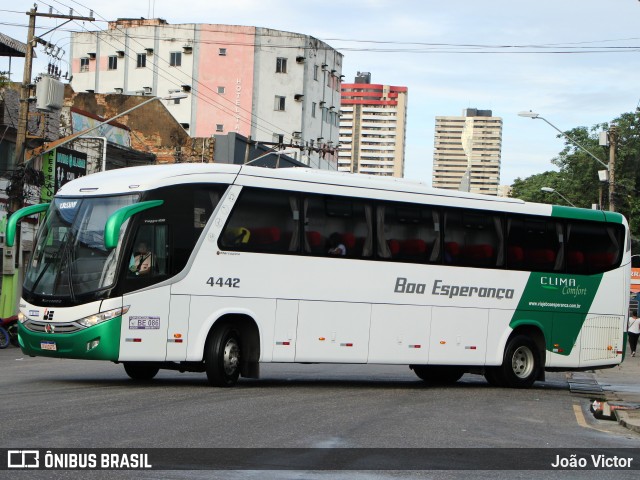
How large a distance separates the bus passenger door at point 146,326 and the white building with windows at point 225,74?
72.3 m

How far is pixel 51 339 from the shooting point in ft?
55.9

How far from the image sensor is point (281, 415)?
14148mm

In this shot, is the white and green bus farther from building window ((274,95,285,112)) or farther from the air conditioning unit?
building window ((274,95,285,112))

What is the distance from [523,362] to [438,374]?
192 centimetres

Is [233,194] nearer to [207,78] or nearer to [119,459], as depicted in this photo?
[119,459]

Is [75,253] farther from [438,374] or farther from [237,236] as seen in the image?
[438,374]

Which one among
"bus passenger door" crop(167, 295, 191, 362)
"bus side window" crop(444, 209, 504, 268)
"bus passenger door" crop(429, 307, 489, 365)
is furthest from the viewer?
"bus side window" crop(444, 209, 504, 268)

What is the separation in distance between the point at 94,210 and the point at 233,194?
2219 millimetres

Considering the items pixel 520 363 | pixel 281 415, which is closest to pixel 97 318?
pixel 281 415

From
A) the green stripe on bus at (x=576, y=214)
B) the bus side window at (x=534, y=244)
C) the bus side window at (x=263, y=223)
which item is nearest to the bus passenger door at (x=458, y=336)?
the bus side window at (x=534, y=244)

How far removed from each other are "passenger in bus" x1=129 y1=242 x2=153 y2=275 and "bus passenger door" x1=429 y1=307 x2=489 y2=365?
5812 millimetres

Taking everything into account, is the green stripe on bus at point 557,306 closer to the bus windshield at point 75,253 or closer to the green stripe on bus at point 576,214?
the green stripe on bus at point 576,214

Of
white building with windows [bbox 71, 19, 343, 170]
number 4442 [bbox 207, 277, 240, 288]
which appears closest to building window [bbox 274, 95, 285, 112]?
white building with windows [bbox 71, 19, 343, 170]

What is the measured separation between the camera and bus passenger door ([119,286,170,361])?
17094mm
